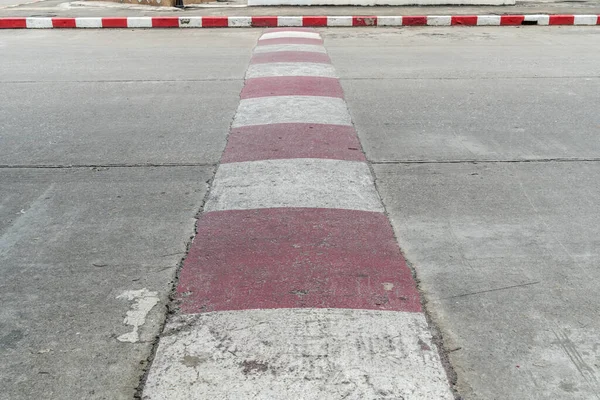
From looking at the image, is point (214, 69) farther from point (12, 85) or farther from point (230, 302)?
point (230, 302)

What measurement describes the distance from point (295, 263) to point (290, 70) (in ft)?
16.3

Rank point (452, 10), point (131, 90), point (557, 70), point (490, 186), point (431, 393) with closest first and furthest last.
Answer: point (431, 393), point (490, 186), point (131, 90), point (557, 70), point (452, 10)

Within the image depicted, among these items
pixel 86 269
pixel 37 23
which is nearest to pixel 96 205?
pixel 86 269

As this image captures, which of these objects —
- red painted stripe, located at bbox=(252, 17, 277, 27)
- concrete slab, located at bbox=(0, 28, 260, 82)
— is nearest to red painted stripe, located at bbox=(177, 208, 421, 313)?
concrete slab, located at bbox=(0, 28, 260, 82)

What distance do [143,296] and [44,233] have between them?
1.05m

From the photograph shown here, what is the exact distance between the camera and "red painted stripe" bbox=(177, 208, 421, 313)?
10.4 feet

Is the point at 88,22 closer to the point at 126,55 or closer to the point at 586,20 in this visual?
the point at 126,55

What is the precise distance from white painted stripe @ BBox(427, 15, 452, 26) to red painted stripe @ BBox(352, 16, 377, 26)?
979 millimetres

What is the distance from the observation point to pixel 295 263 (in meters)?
3.52

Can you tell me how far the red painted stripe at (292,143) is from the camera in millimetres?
5184

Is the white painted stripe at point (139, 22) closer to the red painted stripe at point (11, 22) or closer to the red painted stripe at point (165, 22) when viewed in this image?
the red painted stripe at point (165, 22)

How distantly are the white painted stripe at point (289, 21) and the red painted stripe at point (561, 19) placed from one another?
14.9 feet

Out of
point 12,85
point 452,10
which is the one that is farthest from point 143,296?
point 452,10

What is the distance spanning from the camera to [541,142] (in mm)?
5594
